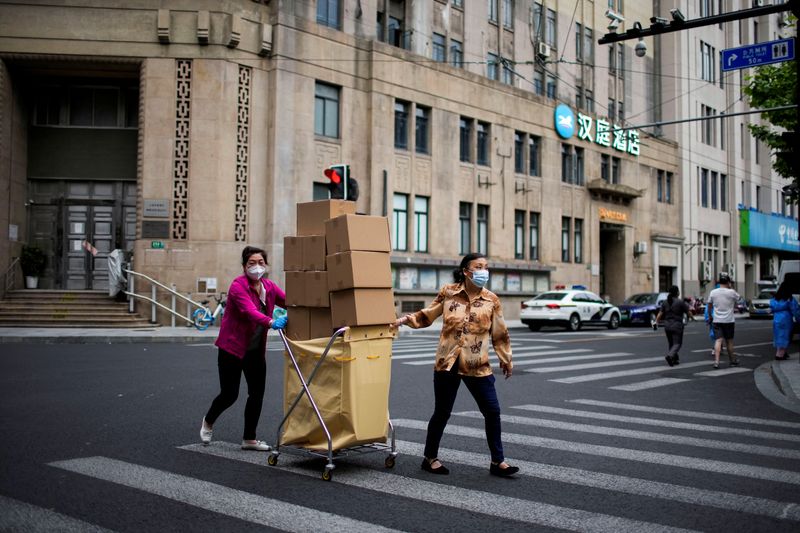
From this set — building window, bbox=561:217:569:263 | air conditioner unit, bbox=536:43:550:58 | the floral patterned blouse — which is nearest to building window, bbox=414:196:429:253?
air conditioner unit, bbox=536:43:550:58

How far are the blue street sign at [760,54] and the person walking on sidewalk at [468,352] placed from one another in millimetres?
9930

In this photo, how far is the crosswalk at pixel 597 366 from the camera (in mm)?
12898

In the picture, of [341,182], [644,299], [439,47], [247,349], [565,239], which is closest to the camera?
[247,349]

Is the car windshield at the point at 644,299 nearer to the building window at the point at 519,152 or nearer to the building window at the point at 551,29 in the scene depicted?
the building window at the point at 519,152

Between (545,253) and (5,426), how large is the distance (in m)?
32.0

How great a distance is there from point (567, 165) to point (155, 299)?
2374 cm

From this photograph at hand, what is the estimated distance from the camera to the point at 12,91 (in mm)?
25203

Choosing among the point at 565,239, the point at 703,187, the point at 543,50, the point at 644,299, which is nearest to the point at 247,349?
the point at 644,299

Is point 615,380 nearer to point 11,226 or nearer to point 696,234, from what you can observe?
point 11,226

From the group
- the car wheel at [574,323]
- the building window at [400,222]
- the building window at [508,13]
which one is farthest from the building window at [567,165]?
the car wheel at [574,323]

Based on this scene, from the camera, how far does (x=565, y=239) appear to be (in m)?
39.4

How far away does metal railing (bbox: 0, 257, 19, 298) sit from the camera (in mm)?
24375

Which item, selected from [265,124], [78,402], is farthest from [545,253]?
[78,402]

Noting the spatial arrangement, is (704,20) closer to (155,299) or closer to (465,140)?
(155,299)
